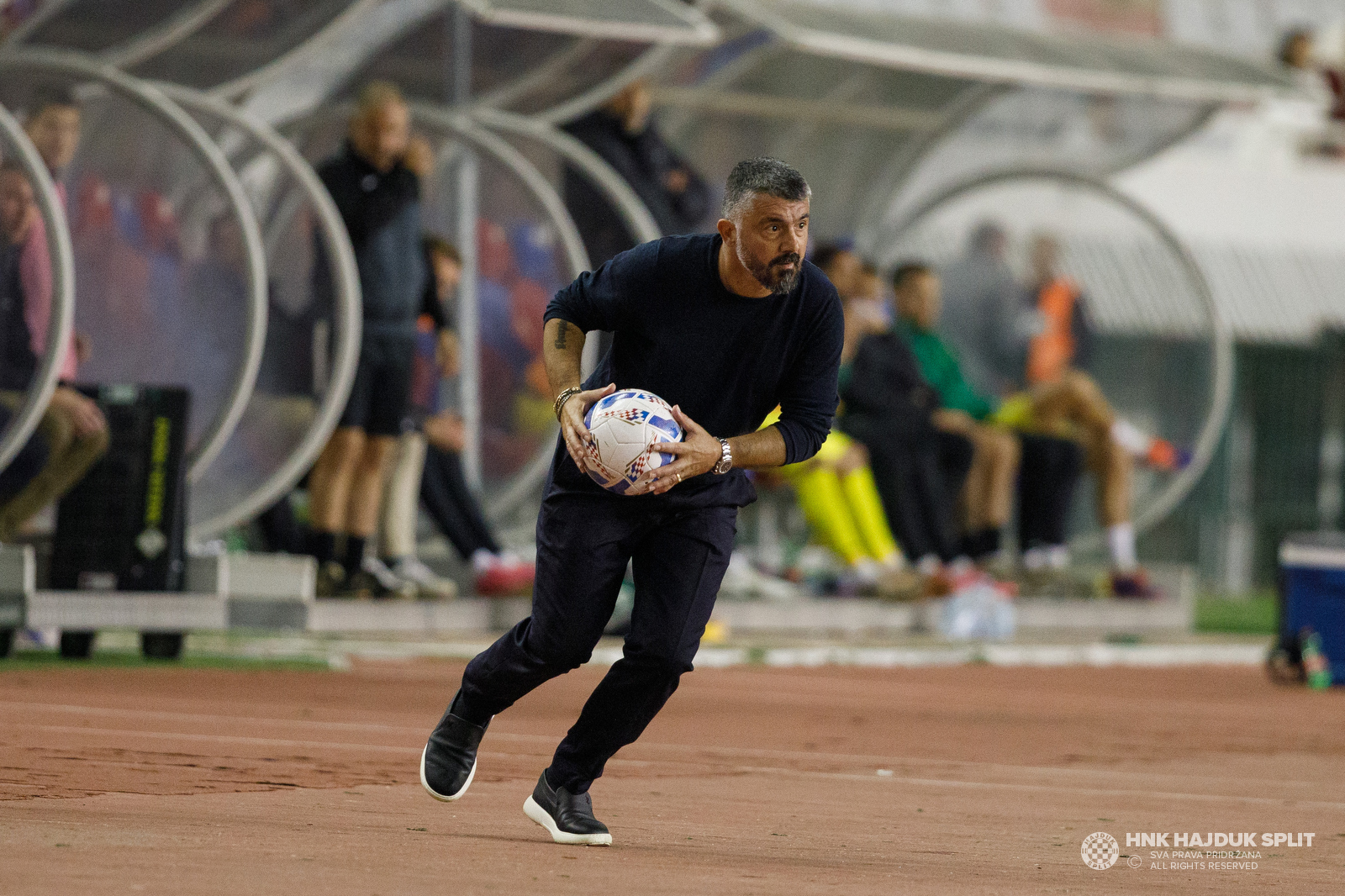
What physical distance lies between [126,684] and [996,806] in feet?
14.2

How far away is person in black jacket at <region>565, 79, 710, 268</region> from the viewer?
15.6 m

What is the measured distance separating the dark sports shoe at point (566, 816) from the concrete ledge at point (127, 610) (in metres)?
5.31

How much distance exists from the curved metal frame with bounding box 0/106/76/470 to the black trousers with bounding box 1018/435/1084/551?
8.27 m

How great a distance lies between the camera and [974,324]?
61.0ft

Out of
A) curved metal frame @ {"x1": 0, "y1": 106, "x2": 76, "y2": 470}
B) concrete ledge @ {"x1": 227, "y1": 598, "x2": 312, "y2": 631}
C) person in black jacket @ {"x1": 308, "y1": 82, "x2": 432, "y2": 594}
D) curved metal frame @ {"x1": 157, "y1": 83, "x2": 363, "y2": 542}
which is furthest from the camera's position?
person in black jacket @ {"x1": 308, "y1": 82, "x2": 432, "y2": 594}

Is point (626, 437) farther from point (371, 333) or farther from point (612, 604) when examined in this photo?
point (371, 333)

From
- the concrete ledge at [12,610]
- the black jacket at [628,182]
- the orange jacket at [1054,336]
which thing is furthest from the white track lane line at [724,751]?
the orange jacket at [1054,336]

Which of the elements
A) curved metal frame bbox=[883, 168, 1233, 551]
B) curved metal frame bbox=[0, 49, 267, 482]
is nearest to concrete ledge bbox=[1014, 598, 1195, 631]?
curved metal frame bbox=[883, 168, 1233, 551]

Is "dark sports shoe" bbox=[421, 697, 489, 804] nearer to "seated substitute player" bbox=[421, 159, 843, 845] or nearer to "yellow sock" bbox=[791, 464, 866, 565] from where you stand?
"seated substitute player" bbox=[421, 159, 843, 845]

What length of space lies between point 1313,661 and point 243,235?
6.65 meters

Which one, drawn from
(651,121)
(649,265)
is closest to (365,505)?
(651,121)

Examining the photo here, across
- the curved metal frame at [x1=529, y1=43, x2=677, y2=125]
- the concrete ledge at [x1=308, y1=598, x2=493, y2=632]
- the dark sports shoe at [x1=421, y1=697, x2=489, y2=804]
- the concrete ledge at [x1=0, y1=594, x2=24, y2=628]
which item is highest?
the curved metal frame at [x1=529, y1=43, x2=677, y2=125]

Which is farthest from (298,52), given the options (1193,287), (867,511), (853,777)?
(1193,287)

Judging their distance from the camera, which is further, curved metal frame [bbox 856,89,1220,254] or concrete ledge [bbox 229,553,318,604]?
curved metal frame [bbox 856,89,1220,254]
